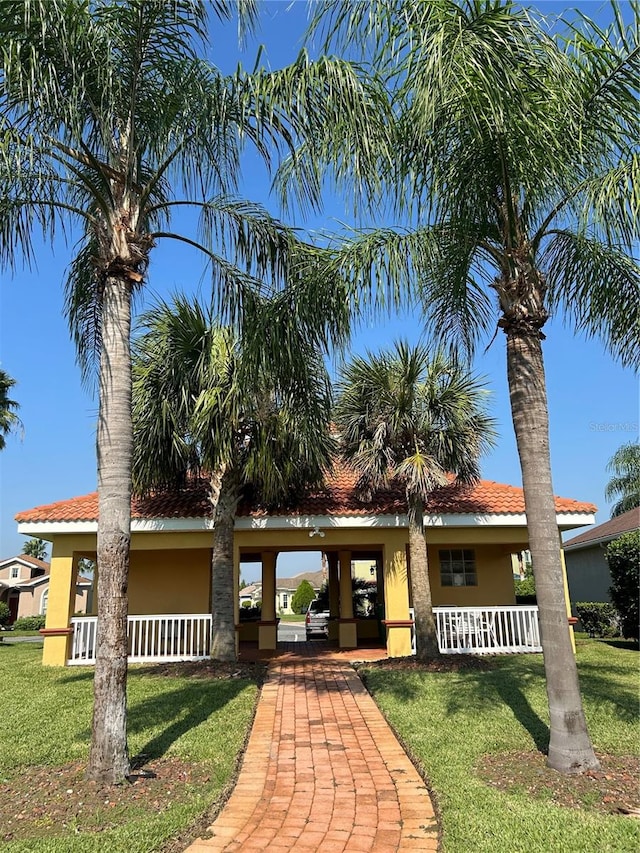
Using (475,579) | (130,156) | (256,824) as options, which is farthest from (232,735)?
(475,579)

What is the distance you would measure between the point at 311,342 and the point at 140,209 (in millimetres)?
2496

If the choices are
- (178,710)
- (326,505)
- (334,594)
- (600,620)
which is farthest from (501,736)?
(600,620)

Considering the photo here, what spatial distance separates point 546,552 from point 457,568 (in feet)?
38.7

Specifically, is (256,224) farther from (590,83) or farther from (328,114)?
(590,83)

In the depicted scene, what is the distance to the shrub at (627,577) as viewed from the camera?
14883 mm

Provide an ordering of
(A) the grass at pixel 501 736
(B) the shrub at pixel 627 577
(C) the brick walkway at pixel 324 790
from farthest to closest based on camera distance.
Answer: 1. (B) the shrub at pixel 627 577
2. (C) the brick walkway at pixel 324 790
3. (A) the grass at pixel 501 736

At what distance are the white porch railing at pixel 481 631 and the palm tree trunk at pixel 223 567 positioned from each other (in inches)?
182

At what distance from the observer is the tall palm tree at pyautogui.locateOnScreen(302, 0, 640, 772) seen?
17.3ft

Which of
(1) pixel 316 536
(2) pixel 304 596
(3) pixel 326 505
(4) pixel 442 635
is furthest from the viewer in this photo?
(2) pixel 304 596

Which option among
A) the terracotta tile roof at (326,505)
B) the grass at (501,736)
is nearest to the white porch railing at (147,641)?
the terracotta tile roof at (326,505)

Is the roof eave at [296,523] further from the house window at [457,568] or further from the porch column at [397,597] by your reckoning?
the house window at [457,568]

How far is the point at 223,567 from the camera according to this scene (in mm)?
12086

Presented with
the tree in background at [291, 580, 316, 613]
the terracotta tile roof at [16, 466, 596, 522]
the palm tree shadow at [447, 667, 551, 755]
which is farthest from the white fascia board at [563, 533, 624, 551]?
the tree in background at [291, 580, 316, 613]

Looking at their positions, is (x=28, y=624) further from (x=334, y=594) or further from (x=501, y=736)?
(x=501, y=736)
